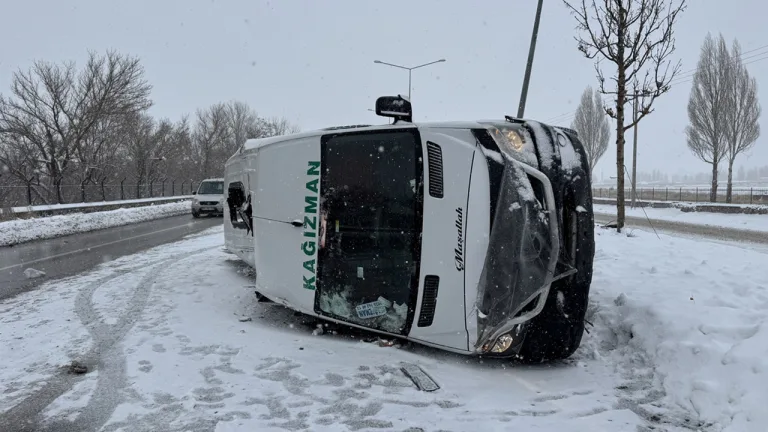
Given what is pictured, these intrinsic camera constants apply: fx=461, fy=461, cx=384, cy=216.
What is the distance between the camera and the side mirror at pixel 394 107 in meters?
4.24

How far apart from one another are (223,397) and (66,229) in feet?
50.8

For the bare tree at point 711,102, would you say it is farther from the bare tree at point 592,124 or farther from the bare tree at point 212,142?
the bare tree at point 212,142

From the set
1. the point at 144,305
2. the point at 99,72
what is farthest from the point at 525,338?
the point at 99,72

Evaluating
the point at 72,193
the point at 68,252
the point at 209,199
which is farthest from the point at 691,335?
the point at 72,193

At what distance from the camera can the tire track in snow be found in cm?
288

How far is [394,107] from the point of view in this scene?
4.28 m

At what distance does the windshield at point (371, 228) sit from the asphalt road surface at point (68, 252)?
5.16 m

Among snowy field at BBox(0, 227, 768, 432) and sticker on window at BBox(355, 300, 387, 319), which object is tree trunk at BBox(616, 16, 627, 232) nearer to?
snowy field at BBox(0, 227, 768, 432)

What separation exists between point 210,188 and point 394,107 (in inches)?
743

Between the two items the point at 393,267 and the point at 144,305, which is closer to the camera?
the point at 393,267

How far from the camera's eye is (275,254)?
472cm

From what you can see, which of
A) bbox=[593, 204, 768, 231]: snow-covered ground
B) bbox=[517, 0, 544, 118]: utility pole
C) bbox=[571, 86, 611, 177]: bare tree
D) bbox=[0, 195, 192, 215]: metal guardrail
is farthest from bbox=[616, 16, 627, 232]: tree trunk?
bbox=[571, 86, 611, 177]: bare tree

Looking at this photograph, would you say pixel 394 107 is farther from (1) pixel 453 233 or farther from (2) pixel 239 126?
(2) pixel 239 126

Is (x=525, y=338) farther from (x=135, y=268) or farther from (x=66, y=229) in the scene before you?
(x=66, y=229)
